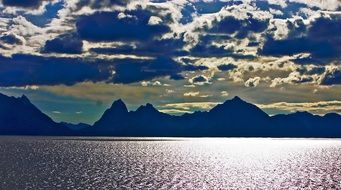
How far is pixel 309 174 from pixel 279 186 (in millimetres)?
42953

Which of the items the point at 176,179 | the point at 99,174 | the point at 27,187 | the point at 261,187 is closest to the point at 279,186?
the point at 261,187

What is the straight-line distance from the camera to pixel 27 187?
124750mm

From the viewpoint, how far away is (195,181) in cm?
14975

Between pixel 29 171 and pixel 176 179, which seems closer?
pixel 176 179

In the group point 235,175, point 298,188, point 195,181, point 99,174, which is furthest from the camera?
point 235,175

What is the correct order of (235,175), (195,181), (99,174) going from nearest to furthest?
1. (195,181)
2. (99,174)
3. (235,175)

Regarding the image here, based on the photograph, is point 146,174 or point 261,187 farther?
point 146,174

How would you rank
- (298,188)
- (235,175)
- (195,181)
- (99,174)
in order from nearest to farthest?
(298,188)
(195,181)
(99,174)
(235,175)

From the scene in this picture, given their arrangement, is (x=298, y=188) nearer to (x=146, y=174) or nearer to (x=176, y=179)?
(x=176, y=179)

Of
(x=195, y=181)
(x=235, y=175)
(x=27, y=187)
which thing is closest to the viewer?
(x=27, y=187)

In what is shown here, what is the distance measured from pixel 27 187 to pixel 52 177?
26308mm

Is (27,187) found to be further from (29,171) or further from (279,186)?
(279,186)

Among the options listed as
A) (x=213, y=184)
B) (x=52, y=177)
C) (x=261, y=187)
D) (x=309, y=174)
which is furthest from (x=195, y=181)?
(x=309, y=174)

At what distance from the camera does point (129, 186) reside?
13188cm
